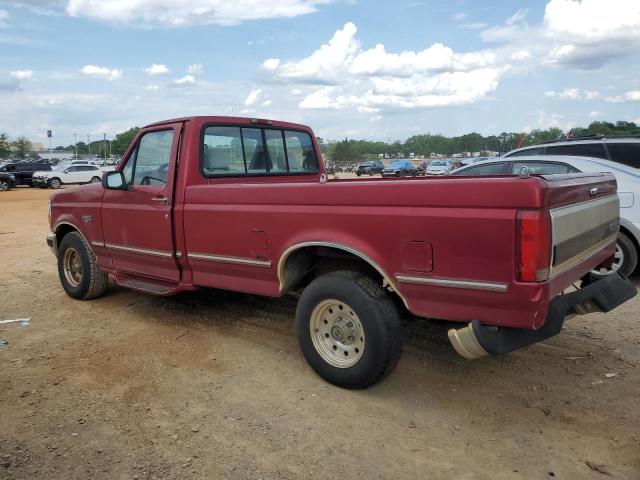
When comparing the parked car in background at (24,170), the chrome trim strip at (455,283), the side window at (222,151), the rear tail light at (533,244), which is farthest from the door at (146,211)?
the parked car in background at (24,170)

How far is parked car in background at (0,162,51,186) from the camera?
101 feet

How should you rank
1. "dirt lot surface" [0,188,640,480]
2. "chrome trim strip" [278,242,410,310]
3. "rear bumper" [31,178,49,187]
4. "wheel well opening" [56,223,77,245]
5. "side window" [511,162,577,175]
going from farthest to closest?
"rear bumper" [31,178,49,187], "side window" [511,162,577,175], "wheel well opening" [56,223,77,245], "chrome trim strip" [278,242,410,310], "dirt lot surface" [0,188,640,480]

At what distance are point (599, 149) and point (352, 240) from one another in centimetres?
550

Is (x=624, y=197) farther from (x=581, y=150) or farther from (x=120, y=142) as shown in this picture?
(x=120, y=142)

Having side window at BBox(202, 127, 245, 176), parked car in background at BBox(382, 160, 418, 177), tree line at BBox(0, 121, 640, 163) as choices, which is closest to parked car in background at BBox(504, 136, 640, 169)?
side window at BBox(202, 127, 245, 176)

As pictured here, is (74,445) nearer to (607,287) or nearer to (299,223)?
(299,223)

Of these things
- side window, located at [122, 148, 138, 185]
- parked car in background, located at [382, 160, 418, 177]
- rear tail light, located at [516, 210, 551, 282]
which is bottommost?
parked car in background, located at [382, 160, 418, 177]

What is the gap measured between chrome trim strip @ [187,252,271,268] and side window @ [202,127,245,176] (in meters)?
0.75

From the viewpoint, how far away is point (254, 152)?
17.5ft

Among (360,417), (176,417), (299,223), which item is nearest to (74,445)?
(176,417)

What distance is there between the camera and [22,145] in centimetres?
10575

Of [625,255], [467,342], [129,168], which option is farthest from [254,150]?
[625,255]

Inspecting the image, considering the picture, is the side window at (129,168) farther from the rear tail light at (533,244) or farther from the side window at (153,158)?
the rear tail light at (533,244)

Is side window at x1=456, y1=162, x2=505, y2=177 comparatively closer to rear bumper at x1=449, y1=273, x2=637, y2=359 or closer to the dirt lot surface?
the dirt lot surface
